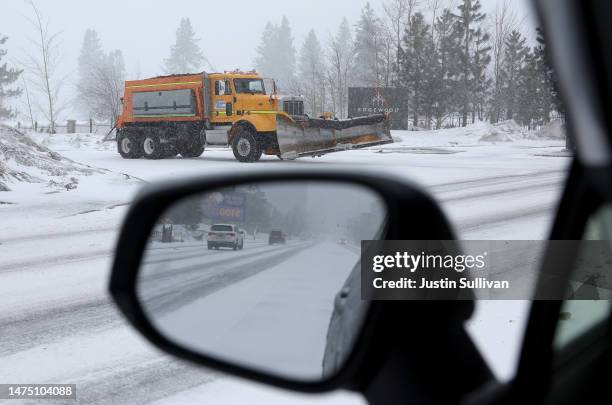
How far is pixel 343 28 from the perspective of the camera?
340 ft

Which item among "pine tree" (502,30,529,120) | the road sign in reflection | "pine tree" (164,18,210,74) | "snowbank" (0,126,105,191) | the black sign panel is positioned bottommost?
"snowbank" (0,126,105,191)

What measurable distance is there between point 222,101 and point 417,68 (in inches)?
1121

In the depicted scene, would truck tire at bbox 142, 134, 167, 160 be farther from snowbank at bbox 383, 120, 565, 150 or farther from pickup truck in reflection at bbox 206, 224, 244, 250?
pickup truck in reflection at bbox 206, 224, 244, 250

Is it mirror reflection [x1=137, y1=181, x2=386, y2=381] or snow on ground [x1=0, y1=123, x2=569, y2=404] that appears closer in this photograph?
mirror reflection [x1=137, y1=181, x2=386, y2=381]

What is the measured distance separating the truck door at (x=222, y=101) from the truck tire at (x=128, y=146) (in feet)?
11.1

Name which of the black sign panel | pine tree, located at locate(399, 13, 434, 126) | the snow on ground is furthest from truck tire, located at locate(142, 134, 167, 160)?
pine tree, located at locate(399, 13, 434, 126)

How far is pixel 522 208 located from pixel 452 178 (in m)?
4.94

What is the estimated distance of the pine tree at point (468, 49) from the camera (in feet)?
160

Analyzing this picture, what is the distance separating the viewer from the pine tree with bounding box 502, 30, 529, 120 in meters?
45.9

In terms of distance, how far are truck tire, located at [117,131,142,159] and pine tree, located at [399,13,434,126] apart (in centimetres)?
2734

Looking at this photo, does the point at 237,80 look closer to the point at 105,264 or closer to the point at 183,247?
the point at 105,264

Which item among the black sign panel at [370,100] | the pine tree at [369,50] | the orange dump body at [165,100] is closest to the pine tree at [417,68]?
the pine tree at [369,50]

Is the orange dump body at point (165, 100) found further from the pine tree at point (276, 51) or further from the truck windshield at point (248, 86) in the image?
the pine tree at point (276, 51)

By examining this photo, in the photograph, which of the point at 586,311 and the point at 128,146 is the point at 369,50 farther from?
the point at 586,311
